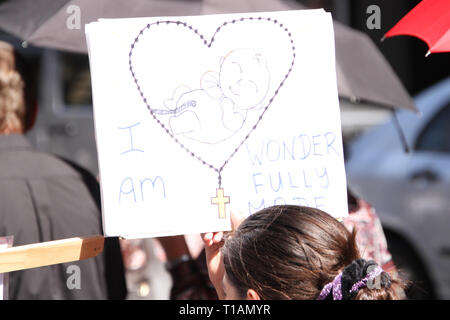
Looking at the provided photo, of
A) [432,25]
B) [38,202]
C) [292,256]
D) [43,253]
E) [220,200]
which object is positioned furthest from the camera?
[38,202]

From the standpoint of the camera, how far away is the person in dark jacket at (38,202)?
2.85 metres

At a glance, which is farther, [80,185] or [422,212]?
[422,212]

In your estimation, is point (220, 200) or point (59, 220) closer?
point (220, 200)

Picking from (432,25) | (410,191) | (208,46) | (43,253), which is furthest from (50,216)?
(410,191)

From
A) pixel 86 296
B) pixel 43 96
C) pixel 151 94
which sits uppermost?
pixel 43 96

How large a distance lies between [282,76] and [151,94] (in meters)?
0.41

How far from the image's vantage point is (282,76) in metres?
2.43

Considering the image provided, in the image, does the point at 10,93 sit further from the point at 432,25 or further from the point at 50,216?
the point at 432,25

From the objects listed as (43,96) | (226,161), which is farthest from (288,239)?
(43,96)

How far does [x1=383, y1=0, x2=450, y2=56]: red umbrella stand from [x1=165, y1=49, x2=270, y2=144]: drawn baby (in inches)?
22.3

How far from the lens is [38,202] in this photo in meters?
2.91

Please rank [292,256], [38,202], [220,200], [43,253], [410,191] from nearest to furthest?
1. [292,256]
2. [43,253]
3. [220,200]
4. [38,202]
5. [410,191]

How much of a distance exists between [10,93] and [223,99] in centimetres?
96
